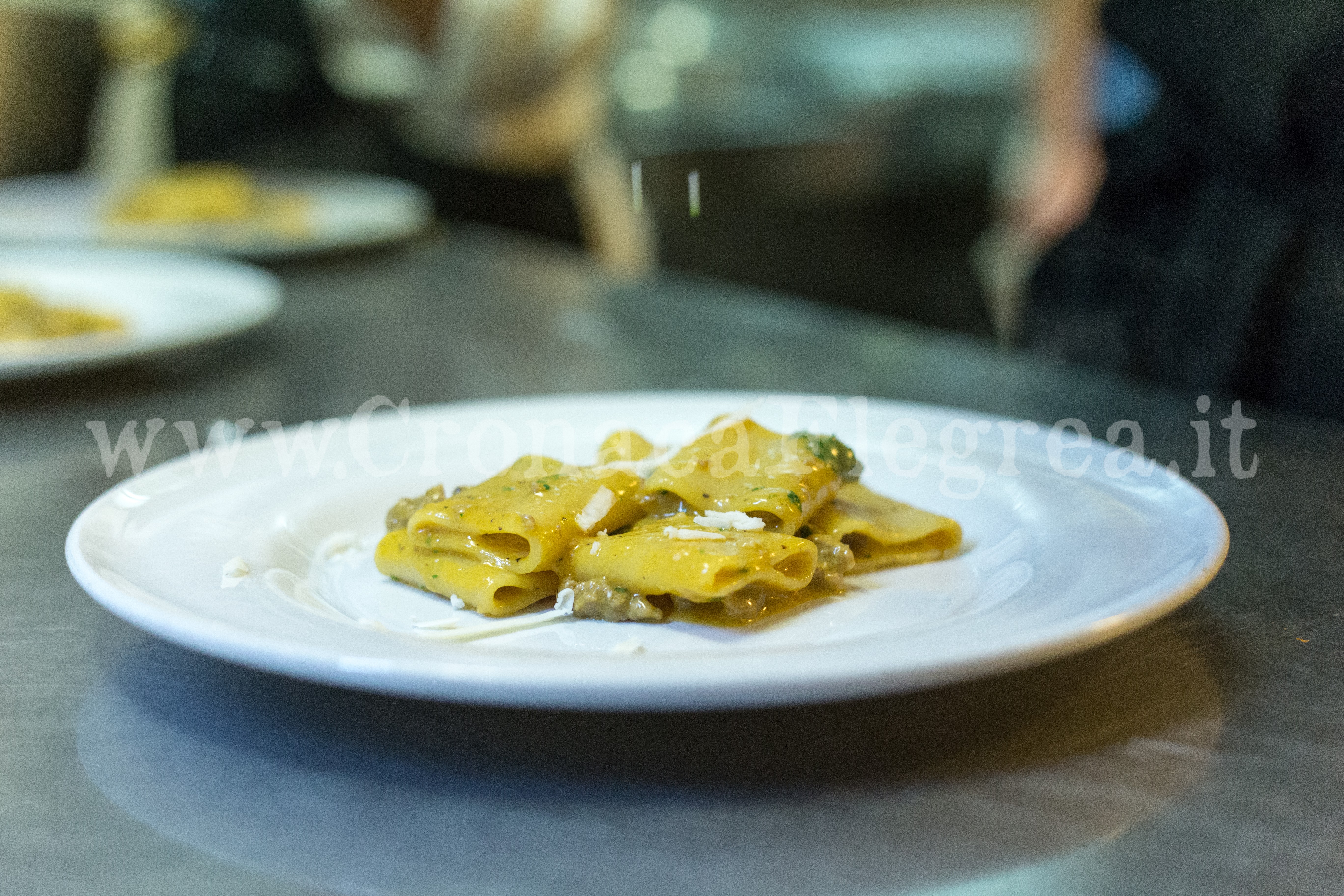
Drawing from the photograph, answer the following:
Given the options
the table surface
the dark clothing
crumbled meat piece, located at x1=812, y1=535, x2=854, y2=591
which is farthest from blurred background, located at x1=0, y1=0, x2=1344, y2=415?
crumbled meat piece, located at x1=812, y1=535, x2=854, y2=591

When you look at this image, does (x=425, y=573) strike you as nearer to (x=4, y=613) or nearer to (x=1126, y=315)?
(x=4, y=613)

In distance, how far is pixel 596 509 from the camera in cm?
84

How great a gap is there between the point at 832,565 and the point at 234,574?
14.6 inches

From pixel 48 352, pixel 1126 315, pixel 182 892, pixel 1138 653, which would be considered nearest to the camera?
pixel 182 892

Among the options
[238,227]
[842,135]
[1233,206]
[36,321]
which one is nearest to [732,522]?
[36,321]

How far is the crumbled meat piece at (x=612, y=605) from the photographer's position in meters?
0.75

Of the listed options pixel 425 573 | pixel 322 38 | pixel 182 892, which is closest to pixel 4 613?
pixel 425 573

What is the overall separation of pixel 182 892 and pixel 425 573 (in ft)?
1.03

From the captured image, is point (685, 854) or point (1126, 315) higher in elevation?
point (685, 854)

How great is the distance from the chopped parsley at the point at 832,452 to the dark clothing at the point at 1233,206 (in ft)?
3.65

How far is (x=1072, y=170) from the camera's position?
265 centimetres

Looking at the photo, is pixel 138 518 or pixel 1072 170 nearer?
pixel 138 518

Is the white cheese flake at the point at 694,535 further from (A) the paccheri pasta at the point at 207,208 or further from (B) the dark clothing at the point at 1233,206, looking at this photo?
(A) the paccheri pasta at the point at 207,208

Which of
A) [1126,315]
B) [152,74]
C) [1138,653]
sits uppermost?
[152,74]
